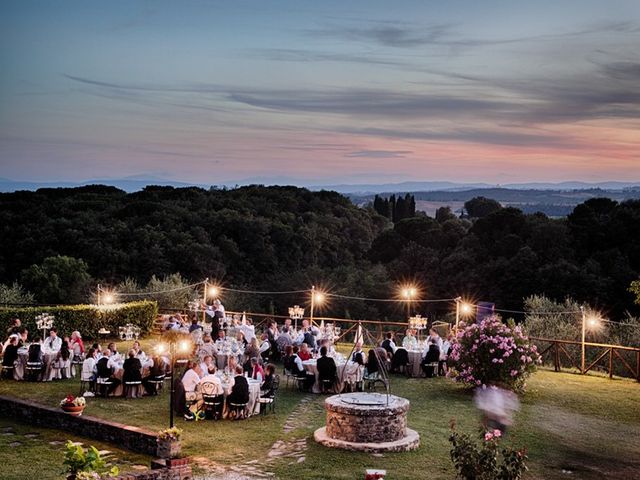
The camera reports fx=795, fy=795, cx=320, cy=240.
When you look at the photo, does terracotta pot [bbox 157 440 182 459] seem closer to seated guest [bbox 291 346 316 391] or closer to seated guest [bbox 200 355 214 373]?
seated guest [bbox 200 355 214 373]

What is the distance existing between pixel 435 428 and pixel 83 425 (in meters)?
6.58

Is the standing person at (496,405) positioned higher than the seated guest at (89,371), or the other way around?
the seated guest at (89,371)

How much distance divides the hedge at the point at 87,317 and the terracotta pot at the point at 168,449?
529 inches

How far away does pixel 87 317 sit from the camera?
26.0 meters

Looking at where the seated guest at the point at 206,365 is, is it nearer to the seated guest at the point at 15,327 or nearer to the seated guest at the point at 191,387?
the seated guest at the point at 191,387

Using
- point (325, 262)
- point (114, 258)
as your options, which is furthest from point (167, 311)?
point (325, 262)

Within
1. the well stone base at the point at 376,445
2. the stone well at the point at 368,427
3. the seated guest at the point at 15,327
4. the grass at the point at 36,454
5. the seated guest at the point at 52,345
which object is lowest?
the grass at the point at 36,454

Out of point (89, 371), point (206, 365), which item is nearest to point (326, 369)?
point (206, 365)

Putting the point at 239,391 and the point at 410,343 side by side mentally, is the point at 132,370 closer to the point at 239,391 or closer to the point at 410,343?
the point at 239,391

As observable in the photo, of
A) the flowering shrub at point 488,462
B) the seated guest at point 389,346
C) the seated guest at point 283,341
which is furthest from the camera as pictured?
the seated guest at point 283,341

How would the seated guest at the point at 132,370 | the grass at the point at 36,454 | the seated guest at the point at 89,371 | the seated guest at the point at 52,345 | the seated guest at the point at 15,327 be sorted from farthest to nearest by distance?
the seated guest at the point at 15,327 → the seated guest at the point at 52,345 → the seated guest at the point at 89,371 → the seated guest at the point at 132,370 → the grass at the point at 36,454

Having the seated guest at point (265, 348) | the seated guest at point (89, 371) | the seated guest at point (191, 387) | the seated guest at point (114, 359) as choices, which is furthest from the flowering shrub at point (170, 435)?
the seated guest at point (265, 348)

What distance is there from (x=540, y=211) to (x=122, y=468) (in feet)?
133

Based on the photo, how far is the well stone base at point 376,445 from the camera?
1346cm
